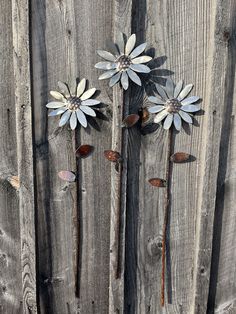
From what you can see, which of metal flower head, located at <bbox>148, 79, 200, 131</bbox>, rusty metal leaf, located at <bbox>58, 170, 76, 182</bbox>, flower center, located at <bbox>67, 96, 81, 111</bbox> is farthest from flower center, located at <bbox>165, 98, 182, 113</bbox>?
rusty metal leaf, located at <bbox>58, 170, 76, 182</bbox>

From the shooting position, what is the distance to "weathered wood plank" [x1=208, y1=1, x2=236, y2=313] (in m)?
1.50

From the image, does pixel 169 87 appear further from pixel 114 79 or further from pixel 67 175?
pixel 67 175

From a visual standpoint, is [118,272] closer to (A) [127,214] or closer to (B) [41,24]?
(A) [127,214]

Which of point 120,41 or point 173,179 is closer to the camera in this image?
point 120,41

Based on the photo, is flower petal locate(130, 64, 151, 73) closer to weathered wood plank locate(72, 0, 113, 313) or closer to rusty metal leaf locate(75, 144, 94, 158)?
weathered wood plank locate(72, 0, 113, 313)

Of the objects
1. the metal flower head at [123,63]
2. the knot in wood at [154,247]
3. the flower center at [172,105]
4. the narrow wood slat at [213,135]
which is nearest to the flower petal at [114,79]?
the metal flower head at [123,63]

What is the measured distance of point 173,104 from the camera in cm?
151

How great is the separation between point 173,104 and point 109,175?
37 centimetres

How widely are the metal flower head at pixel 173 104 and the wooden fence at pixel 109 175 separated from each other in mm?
54

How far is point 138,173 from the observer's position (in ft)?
5.27

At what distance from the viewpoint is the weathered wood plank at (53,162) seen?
1.48 m

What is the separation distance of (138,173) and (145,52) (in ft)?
1.49

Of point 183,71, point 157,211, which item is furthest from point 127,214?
point 183,71

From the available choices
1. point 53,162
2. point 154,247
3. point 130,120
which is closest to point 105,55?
point 130,120
